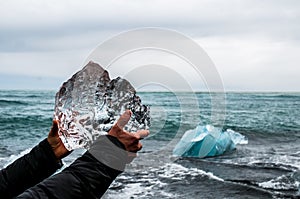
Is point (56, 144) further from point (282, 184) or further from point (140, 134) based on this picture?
point (282, 184)

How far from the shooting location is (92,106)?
1.98 metres

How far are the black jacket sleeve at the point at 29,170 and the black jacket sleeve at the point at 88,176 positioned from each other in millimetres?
371

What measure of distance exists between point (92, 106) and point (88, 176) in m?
0.56

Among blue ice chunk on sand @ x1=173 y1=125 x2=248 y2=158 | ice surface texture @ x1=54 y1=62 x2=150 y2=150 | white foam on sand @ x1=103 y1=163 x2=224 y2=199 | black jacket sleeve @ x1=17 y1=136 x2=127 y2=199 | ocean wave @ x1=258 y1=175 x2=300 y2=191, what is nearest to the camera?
black jacket sleeve @ x1=17 y1=136 x2=127 y2=199

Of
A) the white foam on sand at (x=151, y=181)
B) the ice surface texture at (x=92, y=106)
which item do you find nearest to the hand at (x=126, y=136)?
the ice surface texture at (x=92, y=106)

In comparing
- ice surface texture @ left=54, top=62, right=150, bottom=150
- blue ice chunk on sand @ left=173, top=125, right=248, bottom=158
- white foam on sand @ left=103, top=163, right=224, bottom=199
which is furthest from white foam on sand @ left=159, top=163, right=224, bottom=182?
ice surface texture @ left=54, top=62, right=150, bottom=150

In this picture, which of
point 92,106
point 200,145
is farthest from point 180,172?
point 92,106

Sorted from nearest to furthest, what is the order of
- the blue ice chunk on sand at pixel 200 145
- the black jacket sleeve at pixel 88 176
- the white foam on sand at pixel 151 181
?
the black jacket sleeve at pixel 88 176 → the white foam on sand at pixel 151 181 → the blue ice chunk on sand at pixel 200 145

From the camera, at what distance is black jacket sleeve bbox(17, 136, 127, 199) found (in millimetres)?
1467

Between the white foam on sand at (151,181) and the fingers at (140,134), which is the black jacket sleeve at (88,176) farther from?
the white foam on sand at (151,181)

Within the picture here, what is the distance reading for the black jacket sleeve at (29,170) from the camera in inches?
74.5

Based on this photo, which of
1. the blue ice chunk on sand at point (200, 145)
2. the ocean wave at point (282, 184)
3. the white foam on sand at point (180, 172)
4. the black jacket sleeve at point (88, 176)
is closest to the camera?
the black jacket sleeve at point (88, 176)

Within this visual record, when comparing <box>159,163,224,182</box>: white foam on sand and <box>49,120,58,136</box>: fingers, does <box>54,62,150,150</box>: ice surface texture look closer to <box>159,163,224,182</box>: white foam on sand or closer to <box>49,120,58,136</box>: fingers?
<box>49,120,58,136</box>: fingers

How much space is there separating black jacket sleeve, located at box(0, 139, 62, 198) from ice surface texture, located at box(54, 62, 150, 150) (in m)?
0.10
